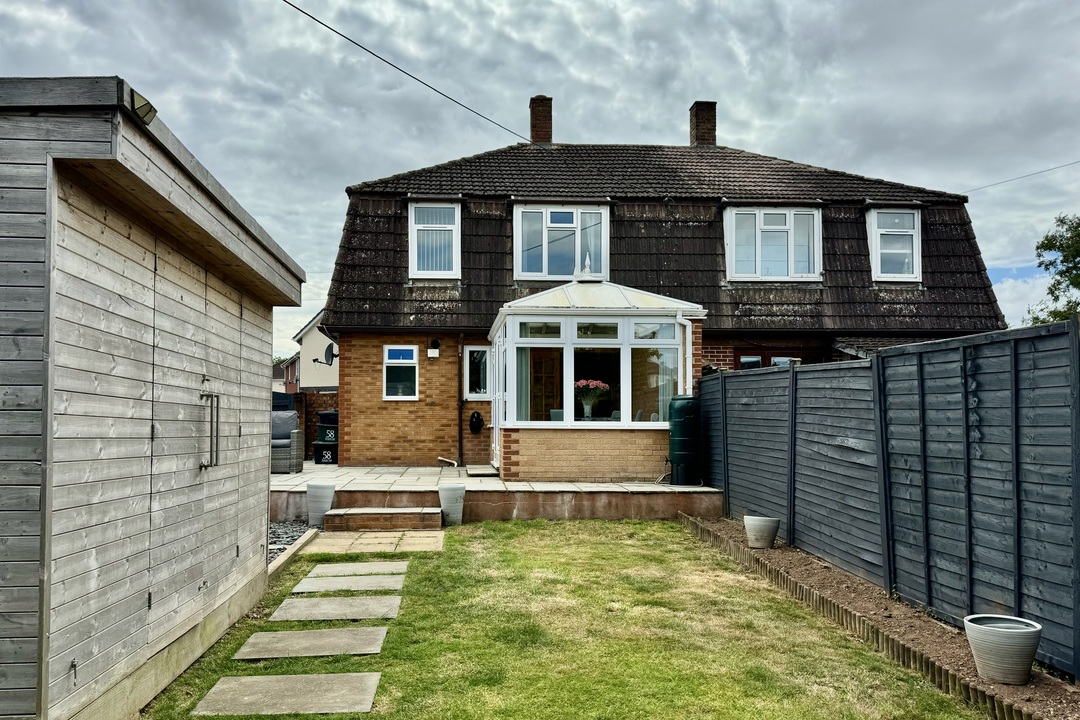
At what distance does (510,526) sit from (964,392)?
659cm

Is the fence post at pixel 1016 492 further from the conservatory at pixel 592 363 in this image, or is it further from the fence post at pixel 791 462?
the conservatory at pixel 592 363

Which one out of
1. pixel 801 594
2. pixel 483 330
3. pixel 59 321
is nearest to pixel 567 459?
pixel 483 330

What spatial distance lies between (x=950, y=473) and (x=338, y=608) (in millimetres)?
4633

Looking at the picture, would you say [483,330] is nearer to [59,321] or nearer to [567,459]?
[567,459]

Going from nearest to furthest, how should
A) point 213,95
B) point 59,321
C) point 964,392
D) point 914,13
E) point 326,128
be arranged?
point 59,321, point 964,392, point 213,95, point 914,13, point 326,128

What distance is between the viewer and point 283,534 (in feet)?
35.1

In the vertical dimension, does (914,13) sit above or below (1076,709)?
above

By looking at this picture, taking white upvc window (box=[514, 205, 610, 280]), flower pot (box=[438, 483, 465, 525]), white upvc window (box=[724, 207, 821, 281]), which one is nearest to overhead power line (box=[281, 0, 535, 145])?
white upvc window (box=[514, 205, 610, 280])

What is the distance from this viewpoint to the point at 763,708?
4277mm

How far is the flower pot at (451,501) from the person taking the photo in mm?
10867

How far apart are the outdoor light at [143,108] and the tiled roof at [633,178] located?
1305 cm

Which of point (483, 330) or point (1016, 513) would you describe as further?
point (483, 330)

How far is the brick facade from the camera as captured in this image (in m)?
12.9

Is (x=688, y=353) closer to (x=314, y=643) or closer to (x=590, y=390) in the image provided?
(x=590, y=390)
